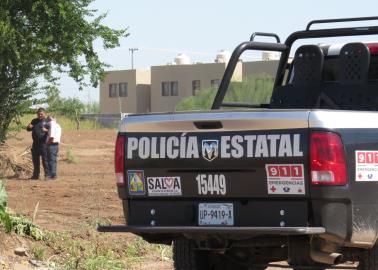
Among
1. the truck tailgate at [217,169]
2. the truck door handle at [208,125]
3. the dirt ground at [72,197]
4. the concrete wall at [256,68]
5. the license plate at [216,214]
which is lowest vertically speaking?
the dirt ground at [72,197]

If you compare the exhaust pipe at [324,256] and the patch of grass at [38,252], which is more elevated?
the exhaust pipe at [324,256]

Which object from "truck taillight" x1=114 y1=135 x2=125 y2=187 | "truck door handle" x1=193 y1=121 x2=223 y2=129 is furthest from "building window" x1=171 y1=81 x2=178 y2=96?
"truck door handle" x1=193 y1=121 x2=223 y2=129

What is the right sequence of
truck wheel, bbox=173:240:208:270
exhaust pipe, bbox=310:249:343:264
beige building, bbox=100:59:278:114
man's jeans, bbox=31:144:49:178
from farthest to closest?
beige building, bbox=100:59:278:114 < man's jeans, bbox=31:144:49:178 < truck wheel, bbox=173:240:208:270 < exhaust pipe, bbox=310:249:343:264

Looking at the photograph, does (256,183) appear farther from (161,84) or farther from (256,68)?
(161,84)

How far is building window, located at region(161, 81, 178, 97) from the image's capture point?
274 feet

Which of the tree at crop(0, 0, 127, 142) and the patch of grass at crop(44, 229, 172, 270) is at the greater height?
the tree at crop(0, 0, 127, 142)

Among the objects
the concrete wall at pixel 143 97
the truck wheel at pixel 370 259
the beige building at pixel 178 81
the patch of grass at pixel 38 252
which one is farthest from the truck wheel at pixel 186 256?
the concrete wall at pixel 143 97

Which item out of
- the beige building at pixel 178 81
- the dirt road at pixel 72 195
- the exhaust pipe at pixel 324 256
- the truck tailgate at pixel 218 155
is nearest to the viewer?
the truck tailgate at pixel 218 155

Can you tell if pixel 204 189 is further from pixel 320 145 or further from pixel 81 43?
pixel 81 43

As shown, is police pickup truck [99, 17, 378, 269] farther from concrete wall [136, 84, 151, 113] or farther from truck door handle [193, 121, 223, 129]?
concrete wall [136, 84, 151, 113]

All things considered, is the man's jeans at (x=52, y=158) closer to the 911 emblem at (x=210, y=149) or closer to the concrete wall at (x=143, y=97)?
the 911 emblem at (x=210, y=149)

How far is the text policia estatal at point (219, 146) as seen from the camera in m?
7.35

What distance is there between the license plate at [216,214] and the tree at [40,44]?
26.5 ft

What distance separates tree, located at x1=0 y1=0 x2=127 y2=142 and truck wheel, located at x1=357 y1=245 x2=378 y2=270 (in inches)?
340
